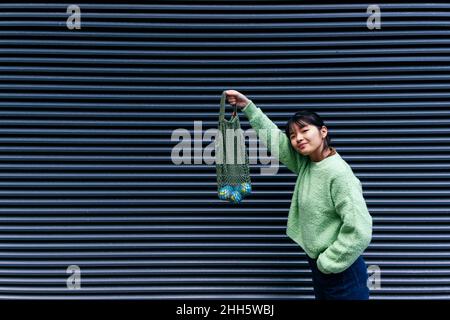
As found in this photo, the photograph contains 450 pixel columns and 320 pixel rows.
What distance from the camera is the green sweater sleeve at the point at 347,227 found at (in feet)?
8.08

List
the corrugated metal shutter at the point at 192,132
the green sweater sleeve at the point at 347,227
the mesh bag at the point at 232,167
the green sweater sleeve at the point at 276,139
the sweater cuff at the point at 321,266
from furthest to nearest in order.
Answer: the corrugated metal shutter at the point at 192,132 < the mesh bag at the point at 232,167 < the green sweater sleeve at the point at 276,139 < the sweater cuff at the point at 321,266 < the green sweater sleeve at the point at 347,227

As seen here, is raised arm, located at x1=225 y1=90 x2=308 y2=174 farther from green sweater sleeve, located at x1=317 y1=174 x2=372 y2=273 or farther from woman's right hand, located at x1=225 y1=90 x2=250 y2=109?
green sweater sleeve, located at x1=317 y1=174 x2=372 y2=273

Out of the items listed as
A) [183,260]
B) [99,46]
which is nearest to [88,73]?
[99,46]

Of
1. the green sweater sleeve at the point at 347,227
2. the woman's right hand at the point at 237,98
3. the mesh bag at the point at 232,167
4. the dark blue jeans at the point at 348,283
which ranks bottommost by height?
the dark blue jeans at the point at 348,283

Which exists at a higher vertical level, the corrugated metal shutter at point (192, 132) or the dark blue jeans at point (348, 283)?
the corrugated metal shutter at point (192, 132)

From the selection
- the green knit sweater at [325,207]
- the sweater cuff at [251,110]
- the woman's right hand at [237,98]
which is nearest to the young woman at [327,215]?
the green knit sweater at [325,207]

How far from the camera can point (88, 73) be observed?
11.7ft

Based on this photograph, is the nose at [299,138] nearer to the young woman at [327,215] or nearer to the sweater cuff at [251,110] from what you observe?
the young woman at [327,215]

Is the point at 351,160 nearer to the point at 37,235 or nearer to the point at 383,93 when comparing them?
the point at 383,93

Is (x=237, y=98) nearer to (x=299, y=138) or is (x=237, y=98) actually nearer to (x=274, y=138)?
(x=274, y=138)

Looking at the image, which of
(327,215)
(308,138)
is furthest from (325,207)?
(308,138)

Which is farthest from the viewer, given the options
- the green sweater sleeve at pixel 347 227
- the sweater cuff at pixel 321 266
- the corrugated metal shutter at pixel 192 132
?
the corrugated metal shutter at pixel 192 132

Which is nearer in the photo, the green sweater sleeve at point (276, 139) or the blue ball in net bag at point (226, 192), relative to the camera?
the green sweater sleeve at point (276, 139)

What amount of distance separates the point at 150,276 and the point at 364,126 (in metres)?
2.10
